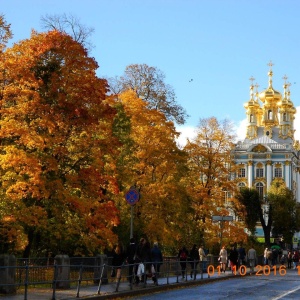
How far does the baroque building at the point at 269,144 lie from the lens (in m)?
141

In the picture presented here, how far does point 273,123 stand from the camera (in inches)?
5979

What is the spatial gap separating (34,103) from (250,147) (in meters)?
114

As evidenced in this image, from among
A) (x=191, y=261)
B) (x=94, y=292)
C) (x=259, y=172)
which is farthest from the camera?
(x=259, y=172)

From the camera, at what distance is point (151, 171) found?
49.0m

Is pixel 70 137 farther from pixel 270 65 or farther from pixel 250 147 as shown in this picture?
pixel 270 65

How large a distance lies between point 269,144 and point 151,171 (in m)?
98.2

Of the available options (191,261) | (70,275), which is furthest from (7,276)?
(191,261)

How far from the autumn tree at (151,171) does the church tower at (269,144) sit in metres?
85.3

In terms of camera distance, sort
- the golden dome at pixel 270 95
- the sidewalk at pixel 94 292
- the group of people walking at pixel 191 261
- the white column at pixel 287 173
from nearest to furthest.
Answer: the sidewalk at pixel 94 292 → the group of people walking at pixel 191 261 → the white column at pixel 287 173 → the golden dome at pixel 270 95

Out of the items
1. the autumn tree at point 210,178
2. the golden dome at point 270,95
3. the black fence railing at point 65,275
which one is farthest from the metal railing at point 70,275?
the golden dome at point 270,95

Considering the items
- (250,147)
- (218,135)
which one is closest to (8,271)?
(218,135)

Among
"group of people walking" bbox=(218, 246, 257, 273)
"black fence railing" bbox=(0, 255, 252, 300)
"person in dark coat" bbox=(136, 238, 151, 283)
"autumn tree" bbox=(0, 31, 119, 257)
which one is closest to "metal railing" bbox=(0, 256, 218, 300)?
"black fence railing" bbox=(0, 255, 252, 300)

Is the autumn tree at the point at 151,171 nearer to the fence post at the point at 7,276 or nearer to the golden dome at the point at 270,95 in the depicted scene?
the fence post at the point at 7,276

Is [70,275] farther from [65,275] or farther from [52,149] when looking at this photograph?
[52,149]
